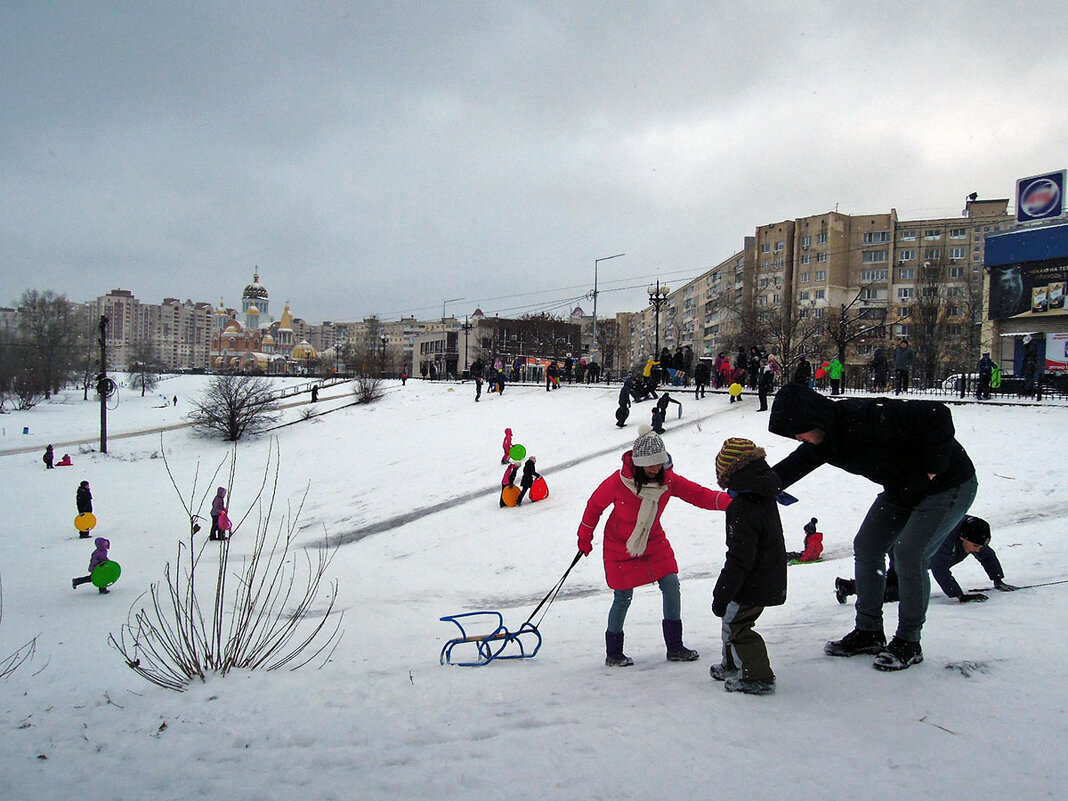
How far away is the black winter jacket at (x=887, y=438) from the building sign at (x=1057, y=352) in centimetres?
3396

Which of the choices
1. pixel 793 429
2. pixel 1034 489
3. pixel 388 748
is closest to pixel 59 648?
pixel 388 748

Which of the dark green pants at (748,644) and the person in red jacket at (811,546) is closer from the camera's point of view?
the dark green pants at (748,644)

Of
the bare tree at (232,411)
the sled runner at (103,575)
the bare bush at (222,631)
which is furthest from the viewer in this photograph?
the bare tree at (232,411)

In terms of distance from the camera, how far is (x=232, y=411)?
32562 millimetres

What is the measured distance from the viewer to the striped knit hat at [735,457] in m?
3.44

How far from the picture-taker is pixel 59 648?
19.6ft

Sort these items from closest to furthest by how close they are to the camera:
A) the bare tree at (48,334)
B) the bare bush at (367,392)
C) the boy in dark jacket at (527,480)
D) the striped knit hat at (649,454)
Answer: the striped knit hat at (649,454) < the boy in dark jacket at (527,480) < the bare bush at (367,392) < the bare tree at (48,334)

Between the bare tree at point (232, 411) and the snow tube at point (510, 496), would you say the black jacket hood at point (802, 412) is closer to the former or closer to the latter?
the snow tube at point (510, 496)

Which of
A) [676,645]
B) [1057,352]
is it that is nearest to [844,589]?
[676,645]

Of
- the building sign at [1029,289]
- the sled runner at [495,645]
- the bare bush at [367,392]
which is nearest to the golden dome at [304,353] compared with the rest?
the bare bush at [367,392]

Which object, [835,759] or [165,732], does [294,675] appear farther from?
[835,759]

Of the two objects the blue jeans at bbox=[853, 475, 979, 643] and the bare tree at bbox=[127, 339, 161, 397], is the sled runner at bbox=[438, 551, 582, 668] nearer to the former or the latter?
the blue jeans at bbox=[853, 475, 979, 643]

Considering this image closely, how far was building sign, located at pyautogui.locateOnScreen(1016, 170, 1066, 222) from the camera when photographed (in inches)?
1262

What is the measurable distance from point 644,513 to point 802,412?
4.23 ft
